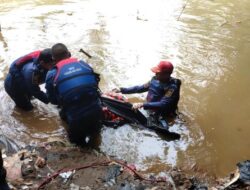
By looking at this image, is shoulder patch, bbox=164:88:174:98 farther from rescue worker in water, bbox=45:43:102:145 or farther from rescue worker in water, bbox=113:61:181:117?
rescue worker in water, bbox=45:43:102:145

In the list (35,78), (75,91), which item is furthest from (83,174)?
(35,78)

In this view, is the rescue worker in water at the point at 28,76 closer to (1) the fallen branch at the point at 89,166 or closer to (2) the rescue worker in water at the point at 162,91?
(2) the rescue worker in water at the point at 162,91

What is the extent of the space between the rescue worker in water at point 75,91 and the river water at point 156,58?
2.35ft

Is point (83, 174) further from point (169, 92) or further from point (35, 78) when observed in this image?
point (169, 92)

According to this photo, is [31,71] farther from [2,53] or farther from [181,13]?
[181,13]

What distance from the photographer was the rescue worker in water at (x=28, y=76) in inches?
234

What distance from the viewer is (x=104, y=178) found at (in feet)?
15.6

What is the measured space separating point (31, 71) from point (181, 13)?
24.5 ft

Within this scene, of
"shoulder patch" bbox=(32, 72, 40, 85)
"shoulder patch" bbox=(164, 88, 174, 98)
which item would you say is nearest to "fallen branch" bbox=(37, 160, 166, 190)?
"shoulder patch" bbox=(164, 88, 174, 98)

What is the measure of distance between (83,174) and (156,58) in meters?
4.89

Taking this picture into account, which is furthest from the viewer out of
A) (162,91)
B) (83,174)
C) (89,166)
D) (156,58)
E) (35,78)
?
(156,58)

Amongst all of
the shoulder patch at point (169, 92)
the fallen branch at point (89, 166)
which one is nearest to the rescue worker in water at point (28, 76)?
the fallen branch at point (89, 166)

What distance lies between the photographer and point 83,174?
15.8ft

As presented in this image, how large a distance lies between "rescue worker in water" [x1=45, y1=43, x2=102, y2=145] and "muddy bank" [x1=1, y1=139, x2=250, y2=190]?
0.46m
